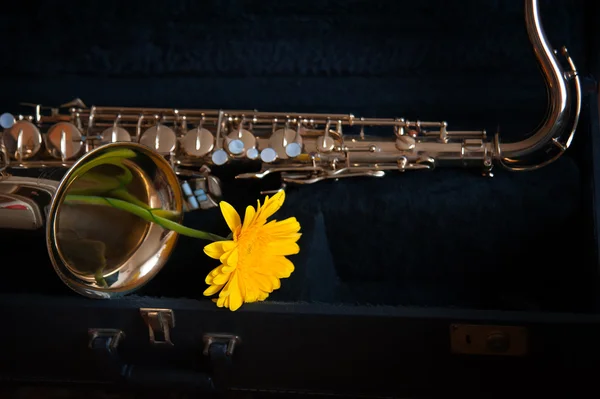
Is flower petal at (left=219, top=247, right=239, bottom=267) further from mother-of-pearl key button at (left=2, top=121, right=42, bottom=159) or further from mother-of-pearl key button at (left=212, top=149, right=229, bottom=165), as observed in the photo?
mother-of-pearl key button at (left=2, top=121, right=42, bottom=159)

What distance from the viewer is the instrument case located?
1.14m

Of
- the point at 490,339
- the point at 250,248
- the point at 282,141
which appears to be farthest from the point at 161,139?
the point at 490,339

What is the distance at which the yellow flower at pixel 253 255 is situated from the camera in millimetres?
1097

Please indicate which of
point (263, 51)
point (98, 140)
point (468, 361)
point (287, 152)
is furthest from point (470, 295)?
point (98, 140)

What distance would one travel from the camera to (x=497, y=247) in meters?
1.48

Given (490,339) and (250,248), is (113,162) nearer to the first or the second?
(250,248)

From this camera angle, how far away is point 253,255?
3.66ft

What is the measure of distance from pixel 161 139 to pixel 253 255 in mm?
542

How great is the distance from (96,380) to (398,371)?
26.0 inches

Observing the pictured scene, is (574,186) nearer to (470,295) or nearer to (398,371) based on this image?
(470,295)

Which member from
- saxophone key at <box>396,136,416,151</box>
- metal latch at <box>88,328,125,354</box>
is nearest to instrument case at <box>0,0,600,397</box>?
metal latch at <box>88,328,125,354</box>

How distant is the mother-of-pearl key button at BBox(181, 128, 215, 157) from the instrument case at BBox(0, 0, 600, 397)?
0.15 metres

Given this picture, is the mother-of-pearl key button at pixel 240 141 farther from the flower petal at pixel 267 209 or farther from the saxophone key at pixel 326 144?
the flower petal at pixel 267 209

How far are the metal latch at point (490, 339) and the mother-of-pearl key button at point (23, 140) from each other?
112 cm
